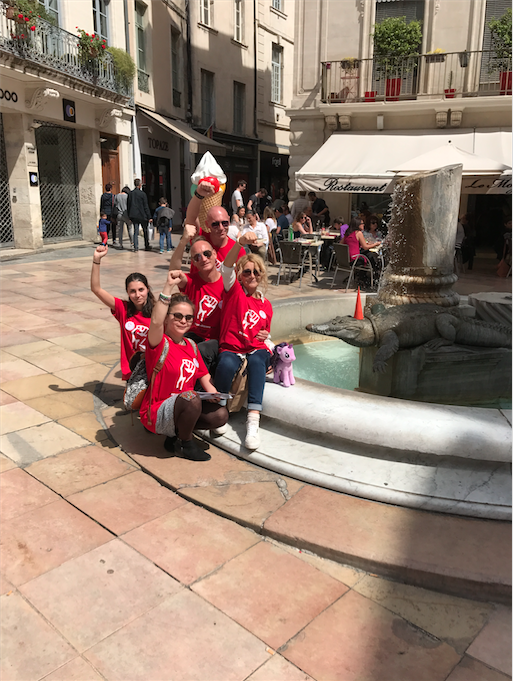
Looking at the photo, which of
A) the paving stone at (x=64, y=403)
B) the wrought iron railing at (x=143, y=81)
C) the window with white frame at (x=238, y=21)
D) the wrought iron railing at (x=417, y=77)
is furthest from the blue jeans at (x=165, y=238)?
the window with white frame at (x=238, y=21)

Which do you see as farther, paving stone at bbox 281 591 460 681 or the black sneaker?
the black sneaker

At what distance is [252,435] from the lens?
372 centimetres

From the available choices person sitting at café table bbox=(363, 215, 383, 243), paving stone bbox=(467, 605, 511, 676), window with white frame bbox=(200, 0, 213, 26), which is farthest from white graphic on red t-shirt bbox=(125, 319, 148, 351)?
window with white frame bbox=(200, 0, 213, 26)

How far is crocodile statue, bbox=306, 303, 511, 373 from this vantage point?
4.61 m

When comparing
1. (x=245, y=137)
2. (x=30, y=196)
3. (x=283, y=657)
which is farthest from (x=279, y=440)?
(x=245, y=137)

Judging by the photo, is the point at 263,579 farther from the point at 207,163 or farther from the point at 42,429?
the point at 207,163

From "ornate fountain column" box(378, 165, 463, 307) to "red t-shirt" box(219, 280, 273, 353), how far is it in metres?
2.03

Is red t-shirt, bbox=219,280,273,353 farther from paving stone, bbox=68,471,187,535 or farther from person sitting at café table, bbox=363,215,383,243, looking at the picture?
person sitting at café table, bbox=363,215,383,243

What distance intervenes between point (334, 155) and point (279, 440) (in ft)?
43.7

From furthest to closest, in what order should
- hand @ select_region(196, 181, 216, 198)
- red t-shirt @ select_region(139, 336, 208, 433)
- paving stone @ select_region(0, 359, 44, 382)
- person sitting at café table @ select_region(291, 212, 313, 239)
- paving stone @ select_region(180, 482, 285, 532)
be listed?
person sitting at café table @ select_region(291, 212, 313, 239)
paving stone @ select_region(0, 359, 44, 382)
hand @ select_region(196, 181, 216, 198)
red t-shirt @ select_region(139, 336, 208, 433)
paving stone @ select_region(180, 482, 285, 532)

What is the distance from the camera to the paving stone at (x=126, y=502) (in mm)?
3102

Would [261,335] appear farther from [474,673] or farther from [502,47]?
[502,47]

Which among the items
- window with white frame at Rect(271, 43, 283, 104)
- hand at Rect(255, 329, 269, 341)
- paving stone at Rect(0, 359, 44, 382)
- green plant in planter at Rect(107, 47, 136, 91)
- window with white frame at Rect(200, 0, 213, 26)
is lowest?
paving stone at Rect(0, 359, 44, 382)

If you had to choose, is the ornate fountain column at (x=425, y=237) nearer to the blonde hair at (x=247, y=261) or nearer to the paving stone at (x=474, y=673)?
the blonde hair at (x=247, y=261)
